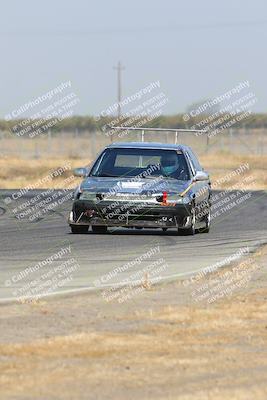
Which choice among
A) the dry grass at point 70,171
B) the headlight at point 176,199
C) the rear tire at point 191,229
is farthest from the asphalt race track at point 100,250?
the dry grass at point 70,171

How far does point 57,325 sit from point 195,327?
1.17 m

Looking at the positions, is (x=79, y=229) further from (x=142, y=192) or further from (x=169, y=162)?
(x=169, y=162)

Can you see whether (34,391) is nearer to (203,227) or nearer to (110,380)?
(110,380)

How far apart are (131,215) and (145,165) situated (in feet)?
4.12

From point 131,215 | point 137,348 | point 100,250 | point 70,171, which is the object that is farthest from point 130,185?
point 70,171

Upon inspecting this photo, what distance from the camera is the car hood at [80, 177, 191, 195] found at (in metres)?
22.8

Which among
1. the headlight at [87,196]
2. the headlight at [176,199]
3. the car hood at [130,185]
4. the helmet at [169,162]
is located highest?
the helmet at [169,162]

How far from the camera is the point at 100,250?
1986 cm

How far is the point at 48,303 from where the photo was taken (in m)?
13.4

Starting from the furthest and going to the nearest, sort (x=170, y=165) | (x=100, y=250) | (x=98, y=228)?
(x=98, y=228) → (x=170, y=165) → (x=100, y=250)

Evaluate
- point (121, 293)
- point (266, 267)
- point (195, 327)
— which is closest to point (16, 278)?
point (121, 293)

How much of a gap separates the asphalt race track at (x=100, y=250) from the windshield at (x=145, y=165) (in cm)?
103

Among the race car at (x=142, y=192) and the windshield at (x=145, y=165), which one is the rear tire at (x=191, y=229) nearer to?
the race car at (x=142, y=192)

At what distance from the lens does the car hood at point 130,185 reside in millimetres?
22781
